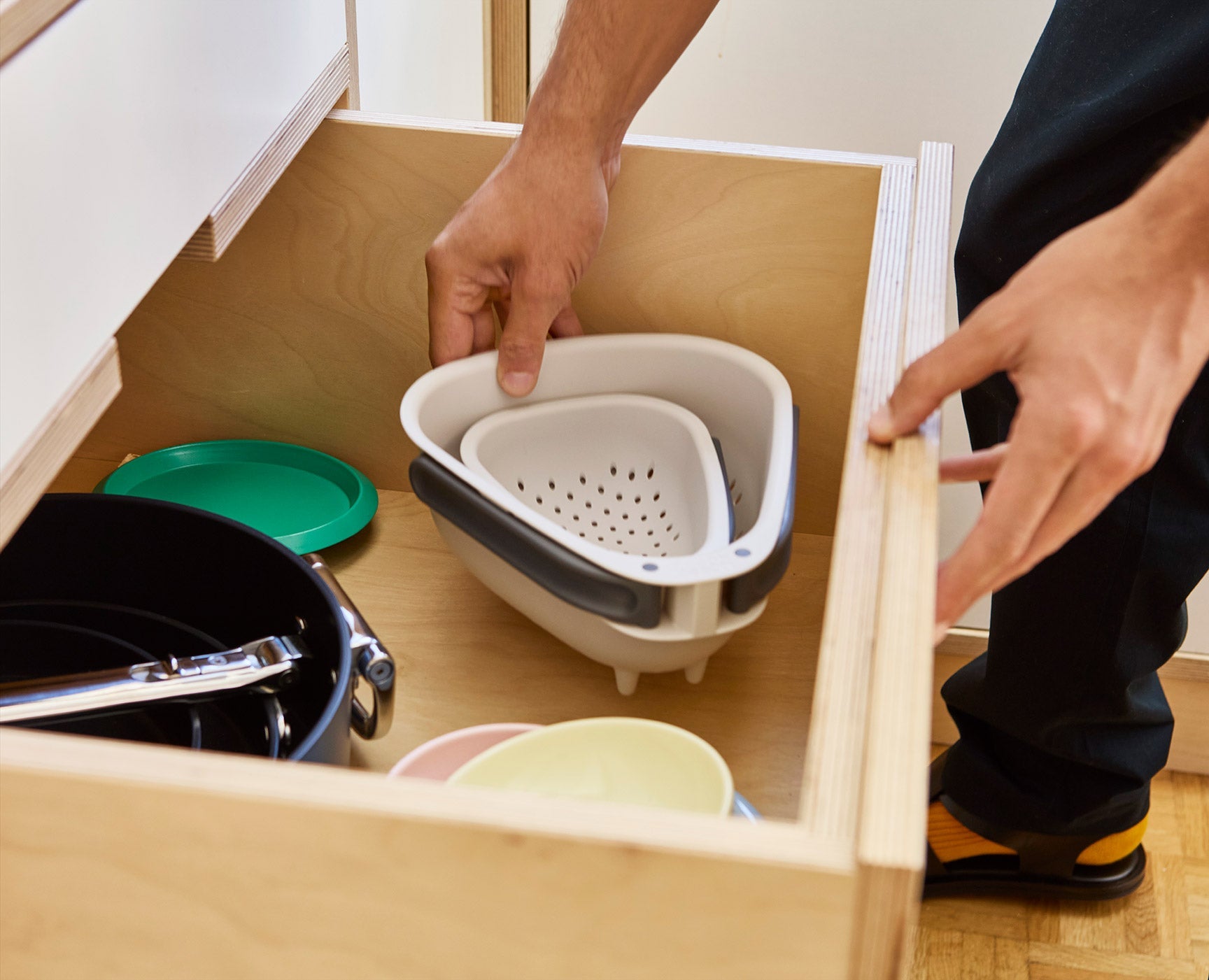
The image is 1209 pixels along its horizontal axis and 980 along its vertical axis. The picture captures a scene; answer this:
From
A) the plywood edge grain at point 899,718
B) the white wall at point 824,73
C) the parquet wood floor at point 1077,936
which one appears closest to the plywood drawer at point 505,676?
the plywood edge grain at point 899,718

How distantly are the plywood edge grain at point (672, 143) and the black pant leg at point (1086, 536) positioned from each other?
12 cm

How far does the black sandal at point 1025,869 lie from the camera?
3.49 ft

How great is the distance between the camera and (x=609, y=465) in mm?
767

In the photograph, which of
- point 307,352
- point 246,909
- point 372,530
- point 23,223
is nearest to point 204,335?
point 307,352

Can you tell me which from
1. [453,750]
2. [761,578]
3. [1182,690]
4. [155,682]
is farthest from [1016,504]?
[1182,690]

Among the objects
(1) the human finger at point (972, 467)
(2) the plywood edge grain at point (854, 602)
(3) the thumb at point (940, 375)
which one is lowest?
(1) the human finger at point (972, 467)

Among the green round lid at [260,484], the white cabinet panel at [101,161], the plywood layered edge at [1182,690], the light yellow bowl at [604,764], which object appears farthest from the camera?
the plywood layered edge at [1182,690]

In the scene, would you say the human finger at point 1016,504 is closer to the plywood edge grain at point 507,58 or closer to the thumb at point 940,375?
the thumb at point 940,375

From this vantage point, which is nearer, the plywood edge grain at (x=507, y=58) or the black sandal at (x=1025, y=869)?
the black sandal at (x=1025, y=869)

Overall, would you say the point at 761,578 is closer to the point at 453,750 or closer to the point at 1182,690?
the point at 453,750

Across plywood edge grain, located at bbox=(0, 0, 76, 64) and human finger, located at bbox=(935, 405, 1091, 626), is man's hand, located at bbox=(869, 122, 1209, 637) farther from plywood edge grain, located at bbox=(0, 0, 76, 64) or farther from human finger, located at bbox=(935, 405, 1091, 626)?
plywood edge grain, located at bbox=(0, 0, 76, 64)

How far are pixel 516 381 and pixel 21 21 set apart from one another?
0.38m

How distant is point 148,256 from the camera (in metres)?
0.51

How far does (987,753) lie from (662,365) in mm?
524
